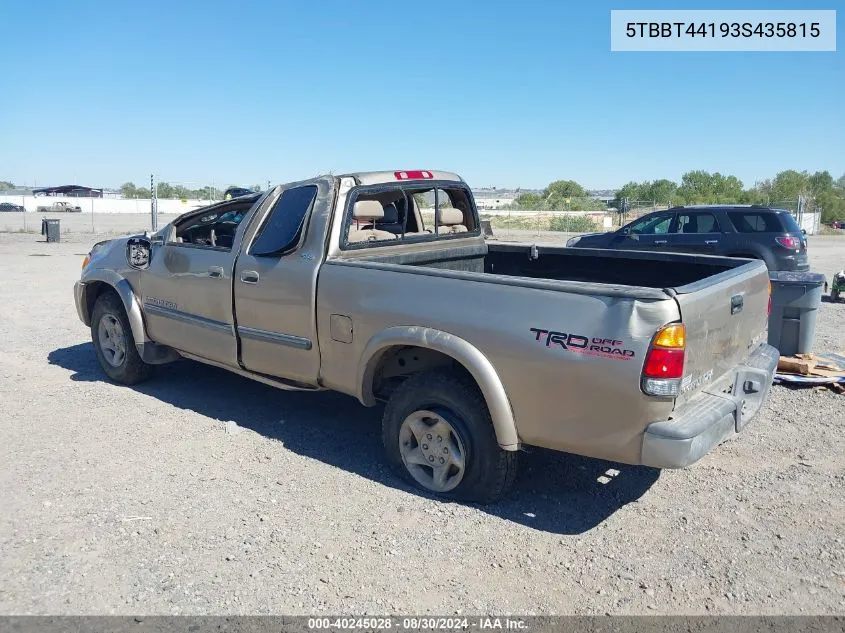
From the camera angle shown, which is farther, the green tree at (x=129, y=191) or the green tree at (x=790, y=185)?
the green tree at (x=129, y=191)

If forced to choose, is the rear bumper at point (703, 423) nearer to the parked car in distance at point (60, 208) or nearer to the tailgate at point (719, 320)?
the tailgate at point (719, 320)

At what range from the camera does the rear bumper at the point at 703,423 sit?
11.5 ft

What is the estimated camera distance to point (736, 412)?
3.96m

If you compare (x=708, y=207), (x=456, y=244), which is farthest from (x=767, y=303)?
(x=708, y=207)

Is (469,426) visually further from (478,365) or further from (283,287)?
(283,287)

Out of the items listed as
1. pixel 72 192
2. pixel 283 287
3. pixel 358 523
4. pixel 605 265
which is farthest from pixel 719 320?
pixel 72 192

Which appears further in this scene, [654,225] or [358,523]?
[654,225]

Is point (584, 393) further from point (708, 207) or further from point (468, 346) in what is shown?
point (708, 207)

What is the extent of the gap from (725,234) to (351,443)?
1044 centimetres

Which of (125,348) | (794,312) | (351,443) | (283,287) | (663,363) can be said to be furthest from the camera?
(794,312)

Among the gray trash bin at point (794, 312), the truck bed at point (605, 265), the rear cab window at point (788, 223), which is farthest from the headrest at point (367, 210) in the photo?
the rear cab window at point (788, 223)

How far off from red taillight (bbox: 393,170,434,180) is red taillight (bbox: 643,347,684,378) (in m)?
2.73

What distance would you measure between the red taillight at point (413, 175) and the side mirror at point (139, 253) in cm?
225

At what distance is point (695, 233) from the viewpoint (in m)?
13.9
